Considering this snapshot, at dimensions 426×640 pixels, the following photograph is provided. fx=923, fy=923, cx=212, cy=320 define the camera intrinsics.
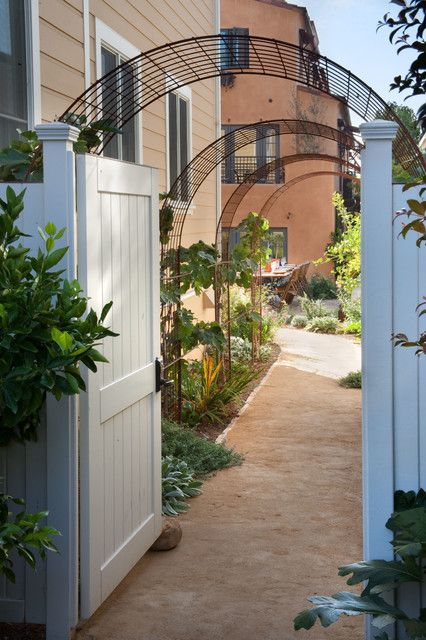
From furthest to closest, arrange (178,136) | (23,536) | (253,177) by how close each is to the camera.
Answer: (253,177) → (178,136) → (23,536)

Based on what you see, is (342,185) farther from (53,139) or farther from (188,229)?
(53,139)

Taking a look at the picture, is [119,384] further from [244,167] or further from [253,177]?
[244,167]

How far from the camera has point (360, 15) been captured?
65.4 meters

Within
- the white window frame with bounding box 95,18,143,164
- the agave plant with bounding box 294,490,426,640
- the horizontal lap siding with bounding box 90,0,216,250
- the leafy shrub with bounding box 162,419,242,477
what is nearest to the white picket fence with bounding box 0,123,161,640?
the agave plant with bounding box 294,490,426,640

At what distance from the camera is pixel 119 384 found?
15.9 ft

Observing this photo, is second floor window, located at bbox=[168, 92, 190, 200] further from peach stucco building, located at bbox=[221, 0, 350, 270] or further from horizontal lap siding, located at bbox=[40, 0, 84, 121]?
peach stucco building, located at bbox=[221, 0, 350, 270]

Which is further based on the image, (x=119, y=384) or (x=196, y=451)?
(x=196, y=451)

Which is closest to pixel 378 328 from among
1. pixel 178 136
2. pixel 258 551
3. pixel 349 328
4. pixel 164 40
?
pixel 258 551

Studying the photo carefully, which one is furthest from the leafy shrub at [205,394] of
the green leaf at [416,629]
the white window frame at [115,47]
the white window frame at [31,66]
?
the green leaf at [416,629]

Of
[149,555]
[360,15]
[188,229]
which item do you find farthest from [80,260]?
[360,15]

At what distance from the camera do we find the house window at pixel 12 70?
5.97 meters

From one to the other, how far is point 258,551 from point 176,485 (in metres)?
1.43

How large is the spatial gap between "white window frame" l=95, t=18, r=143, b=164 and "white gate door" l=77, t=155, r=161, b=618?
9.25 feet

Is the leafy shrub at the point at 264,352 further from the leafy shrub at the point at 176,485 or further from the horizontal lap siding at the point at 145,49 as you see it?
the leafy shrub at the point at 176,485
